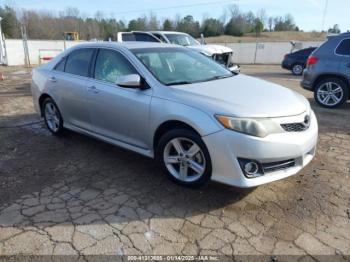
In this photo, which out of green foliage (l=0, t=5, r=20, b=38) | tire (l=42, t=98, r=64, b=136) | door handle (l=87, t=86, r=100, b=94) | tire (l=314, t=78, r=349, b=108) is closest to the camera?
door handle (l=87, t=86, r=100, b=94)

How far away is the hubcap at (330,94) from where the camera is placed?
25.1 feet

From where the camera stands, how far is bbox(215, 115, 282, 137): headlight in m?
3.10

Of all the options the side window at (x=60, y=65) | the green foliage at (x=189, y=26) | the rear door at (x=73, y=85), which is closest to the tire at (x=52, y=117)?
the rear door at (x=73, y=85)

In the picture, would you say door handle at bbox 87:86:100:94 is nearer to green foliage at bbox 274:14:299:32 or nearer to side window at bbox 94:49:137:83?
side window at bbox 94:49:137:83

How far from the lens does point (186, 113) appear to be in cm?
338

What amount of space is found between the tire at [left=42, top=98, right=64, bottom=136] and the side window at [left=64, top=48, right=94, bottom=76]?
29.8 inches

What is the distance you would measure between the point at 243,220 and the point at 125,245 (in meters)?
1.16

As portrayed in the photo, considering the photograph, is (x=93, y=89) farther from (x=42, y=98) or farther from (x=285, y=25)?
(x=285, y=25)

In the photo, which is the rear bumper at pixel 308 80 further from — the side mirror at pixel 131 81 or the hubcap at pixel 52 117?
the hubcap at pixel 52 117

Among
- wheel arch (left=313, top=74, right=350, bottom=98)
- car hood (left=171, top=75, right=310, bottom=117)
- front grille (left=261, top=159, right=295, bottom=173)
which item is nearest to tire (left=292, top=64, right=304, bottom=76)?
wheel arch (left=313, top=74, right=350, bottom=98)

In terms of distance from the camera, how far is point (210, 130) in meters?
3.20

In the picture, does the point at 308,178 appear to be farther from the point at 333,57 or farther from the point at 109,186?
the point at 333,57

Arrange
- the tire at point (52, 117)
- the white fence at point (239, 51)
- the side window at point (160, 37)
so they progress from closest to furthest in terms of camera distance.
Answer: the tire at point (52, 117)
the side window at point (160, 37)
the white fence at point (239, 51)

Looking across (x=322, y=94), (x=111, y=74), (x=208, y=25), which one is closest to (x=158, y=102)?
(x=111, y=74)
